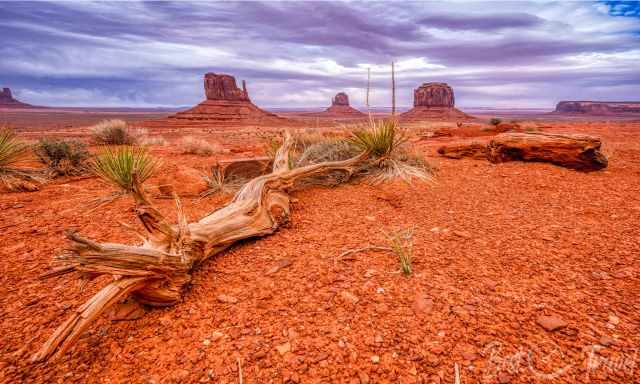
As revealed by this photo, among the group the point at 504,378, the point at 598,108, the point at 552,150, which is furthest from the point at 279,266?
the point at 598,108

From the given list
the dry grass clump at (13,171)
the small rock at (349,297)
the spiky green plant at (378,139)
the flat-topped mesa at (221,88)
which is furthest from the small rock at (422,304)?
the flat-topped mesa at (221,88)

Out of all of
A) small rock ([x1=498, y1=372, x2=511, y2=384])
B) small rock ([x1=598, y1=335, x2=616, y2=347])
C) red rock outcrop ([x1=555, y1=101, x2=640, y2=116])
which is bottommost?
small rock ([x1=498, y1=372, x2=511, y2=384])

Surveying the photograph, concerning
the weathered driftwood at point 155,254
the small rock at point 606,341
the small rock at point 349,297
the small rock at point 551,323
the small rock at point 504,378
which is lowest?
the small rock at point 504,378

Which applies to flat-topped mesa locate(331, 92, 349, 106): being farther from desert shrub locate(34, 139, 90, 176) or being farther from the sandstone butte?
desert shrub locate(34, 139, 90, 176)

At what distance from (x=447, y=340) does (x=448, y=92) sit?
103 metres

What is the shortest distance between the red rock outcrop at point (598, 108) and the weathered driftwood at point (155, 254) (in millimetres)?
125068

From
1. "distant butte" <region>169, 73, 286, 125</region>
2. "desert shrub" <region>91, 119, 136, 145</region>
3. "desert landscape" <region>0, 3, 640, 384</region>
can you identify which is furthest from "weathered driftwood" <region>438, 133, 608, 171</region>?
"distant butte" <region>169, 73, 286, 125</region>

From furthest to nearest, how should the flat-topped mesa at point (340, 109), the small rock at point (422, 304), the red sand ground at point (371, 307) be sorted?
the flat-topped mesa at point (340, 109), the small rock at point (422, 304), the red sand ground at point (371, 307)

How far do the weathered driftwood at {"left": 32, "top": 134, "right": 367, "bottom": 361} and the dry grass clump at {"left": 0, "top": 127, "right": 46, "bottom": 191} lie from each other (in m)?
4.44

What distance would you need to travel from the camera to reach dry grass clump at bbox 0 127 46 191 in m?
5.40

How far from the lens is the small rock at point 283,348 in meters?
1.74

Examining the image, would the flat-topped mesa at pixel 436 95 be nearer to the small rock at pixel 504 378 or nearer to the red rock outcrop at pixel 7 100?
the small rock at pixel 504 378

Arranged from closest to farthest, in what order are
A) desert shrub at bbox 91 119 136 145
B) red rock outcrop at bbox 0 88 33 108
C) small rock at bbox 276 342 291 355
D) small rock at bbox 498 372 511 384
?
small rock at bbox 498 372 511 384 < small rock at bbox 276 342 291 355 < desert shrub at bbox 91 119 136 145 < red rock outcrop at bbox 0 88 33 108

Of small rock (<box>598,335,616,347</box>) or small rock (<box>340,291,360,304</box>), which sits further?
small rock (<box>340,291,360,304</box>)
